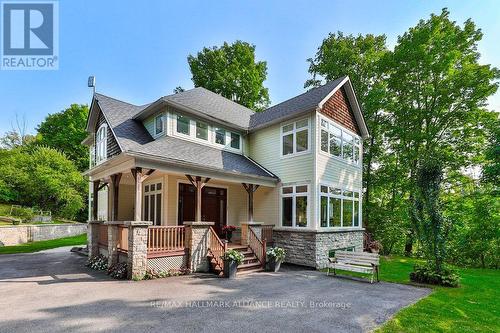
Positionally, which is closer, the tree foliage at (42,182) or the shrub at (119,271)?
the shrub at (119,271)

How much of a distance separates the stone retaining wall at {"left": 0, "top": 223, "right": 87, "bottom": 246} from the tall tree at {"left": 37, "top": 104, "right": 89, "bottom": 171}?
513 inches

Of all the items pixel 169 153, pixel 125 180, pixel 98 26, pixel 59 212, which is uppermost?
pixel 98 26

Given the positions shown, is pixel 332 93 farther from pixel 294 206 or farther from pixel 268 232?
pixel 268 232

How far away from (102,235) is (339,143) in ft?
36.5

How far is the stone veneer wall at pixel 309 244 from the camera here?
10594 mm

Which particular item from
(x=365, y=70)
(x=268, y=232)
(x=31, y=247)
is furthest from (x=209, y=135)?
(x=31, y=247)

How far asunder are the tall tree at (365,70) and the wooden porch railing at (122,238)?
571 inches

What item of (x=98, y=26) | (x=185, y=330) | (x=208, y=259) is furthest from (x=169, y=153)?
(x=98, y=26)

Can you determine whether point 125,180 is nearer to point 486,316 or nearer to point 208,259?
point 208,259

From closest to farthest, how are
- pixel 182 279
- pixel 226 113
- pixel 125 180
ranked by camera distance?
pixel 182 279, pixel 125 180, pixel 226 113

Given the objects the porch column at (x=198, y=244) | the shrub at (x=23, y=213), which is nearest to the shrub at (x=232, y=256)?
the porch column at (x=198, y=244)

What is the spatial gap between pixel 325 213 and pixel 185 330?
8.29m

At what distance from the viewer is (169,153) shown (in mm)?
9422

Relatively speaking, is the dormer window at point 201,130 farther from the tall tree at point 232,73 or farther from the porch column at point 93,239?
the tall tree at point 232,73
